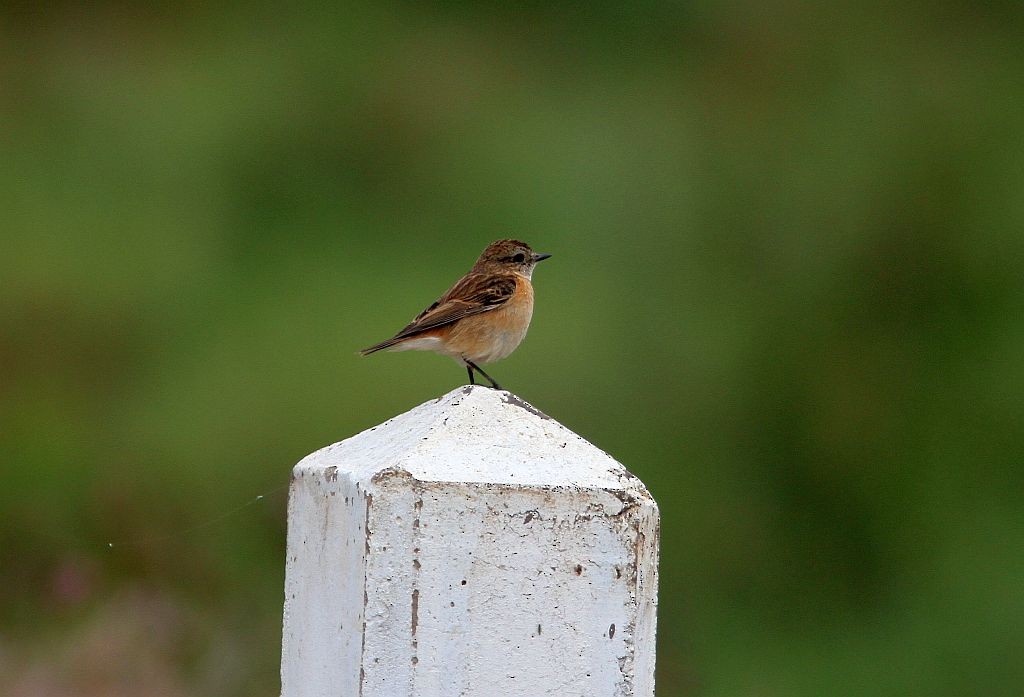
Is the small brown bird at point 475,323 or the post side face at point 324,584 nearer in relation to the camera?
the post side face at point 324,584

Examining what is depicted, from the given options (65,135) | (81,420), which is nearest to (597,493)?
(81,420)

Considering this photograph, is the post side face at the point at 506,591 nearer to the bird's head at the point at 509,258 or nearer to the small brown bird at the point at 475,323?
the small brown bird at the point at 475,323

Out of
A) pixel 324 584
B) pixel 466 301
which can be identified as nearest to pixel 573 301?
pixel 466 301

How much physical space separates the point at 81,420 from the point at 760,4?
881 cm

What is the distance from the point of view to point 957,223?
10852mm

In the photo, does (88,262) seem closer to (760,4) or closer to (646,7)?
(646,7)

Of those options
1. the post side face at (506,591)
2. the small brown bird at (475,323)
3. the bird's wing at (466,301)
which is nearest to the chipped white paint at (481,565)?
the post side face at (506,591)

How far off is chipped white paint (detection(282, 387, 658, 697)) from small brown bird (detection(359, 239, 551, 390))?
2459mm

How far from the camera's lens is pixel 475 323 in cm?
484

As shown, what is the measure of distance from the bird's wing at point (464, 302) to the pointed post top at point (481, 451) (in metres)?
2.56

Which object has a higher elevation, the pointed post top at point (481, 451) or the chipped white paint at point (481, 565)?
the pointed post top at point (481, 451)

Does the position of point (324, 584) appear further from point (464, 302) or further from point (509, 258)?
point (509, 258)

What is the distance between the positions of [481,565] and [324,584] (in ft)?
0.98

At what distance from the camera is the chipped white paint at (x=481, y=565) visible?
2084 millimetres
